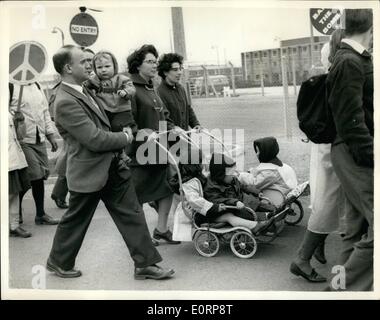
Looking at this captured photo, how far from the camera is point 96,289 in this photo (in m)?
4.39

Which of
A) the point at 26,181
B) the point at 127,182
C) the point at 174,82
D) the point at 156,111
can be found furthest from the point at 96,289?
the point at 174,82

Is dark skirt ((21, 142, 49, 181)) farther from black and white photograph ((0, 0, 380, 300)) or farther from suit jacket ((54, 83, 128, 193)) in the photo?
suit jacket ((54, 83, 128, 193))

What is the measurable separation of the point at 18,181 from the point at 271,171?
2184 mm

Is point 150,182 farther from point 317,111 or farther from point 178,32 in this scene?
point 317,111

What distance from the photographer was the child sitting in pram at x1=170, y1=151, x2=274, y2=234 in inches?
183

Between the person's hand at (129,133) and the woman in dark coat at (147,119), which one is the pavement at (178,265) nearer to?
the woman in dark coat at (147,119)

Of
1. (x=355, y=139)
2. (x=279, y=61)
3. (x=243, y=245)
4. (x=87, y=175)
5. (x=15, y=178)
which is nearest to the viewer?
(x=355, y=139)

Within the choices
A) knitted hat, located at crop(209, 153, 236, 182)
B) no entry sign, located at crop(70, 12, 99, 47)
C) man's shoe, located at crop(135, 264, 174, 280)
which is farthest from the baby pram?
no entry sign, located at crop(70, 12, 99, 47)

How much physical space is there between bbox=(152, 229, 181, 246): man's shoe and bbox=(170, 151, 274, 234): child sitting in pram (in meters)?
0.44

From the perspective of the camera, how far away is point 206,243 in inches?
186

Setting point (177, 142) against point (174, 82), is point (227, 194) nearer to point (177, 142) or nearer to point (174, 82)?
point (177, 142)

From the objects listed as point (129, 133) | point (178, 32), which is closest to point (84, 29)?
point (178, 32)

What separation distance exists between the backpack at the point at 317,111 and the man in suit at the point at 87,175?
4.28 ft

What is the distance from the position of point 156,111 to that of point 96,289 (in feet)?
5.15
